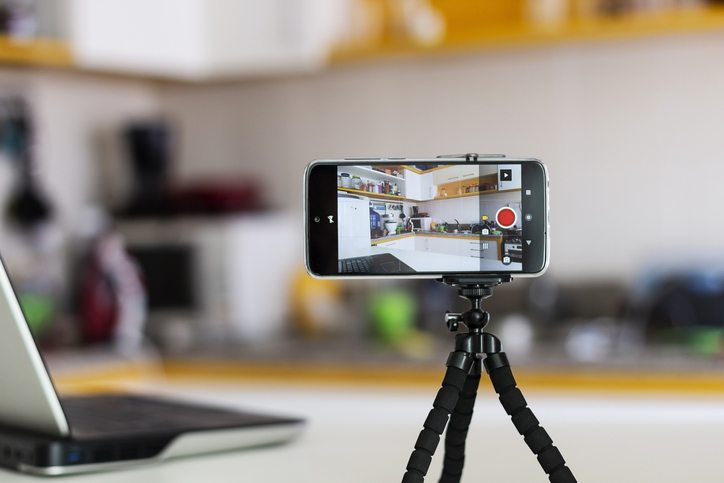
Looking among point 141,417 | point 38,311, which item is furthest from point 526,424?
point 38,311

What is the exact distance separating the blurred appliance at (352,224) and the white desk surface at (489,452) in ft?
0.79

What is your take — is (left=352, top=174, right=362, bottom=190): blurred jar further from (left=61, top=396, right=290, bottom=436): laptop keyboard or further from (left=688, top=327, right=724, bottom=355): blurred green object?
(left=688, top=327, right=724, bottom=355): blurred green object

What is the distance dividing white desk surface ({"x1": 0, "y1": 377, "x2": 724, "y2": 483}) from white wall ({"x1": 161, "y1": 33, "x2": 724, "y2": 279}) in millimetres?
1539

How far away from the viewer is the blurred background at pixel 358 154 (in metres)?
2.54

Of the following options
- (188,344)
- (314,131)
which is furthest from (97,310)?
(314,131)

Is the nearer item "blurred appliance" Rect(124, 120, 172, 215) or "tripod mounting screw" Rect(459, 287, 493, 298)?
"tripod mounting screw" Rect(459, 287, 493, 298)

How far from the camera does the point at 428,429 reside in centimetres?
69

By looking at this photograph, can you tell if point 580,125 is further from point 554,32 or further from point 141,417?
point 141,417

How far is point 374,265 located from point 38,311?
6.76 ft

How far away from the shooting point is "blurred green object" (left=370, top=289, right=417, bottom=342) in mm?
2605

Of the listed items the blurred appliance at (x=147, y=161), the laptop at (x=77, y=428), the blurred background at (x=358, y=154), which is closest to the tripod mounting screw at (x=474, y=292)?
the laptop at (x=77, y=428)

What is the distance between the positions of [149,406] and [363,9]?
6.68 feet

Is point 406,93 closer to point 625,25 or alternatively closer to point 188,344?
point 625,25

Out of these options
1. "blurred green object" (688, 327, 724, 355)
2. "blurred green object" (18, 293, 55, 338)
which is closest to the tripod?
"blurred green object" (688, 327, 724, 355)
